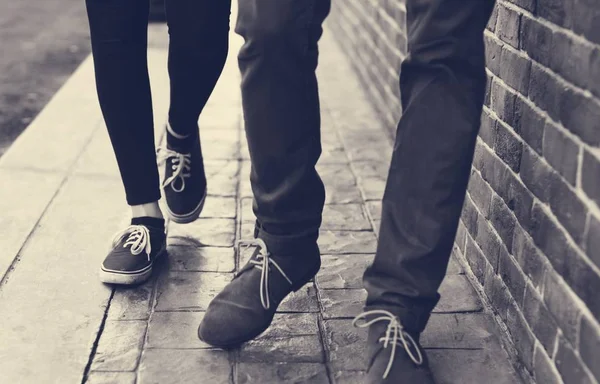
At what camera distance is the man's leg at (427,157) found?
1.65 meters

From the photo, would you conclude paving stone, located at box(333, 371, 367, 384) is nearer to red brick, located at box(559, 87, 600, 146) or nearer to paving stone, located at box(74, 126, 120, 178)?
red brick, located at box(559, 87, 600, 146)

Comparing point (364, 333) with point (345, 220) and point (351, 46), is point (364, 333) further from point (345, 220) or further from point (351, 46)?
point (351, 46)

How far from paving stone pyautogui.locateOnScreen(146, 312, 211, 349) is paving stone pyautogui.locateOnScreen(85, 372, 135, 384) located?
12 centimetres

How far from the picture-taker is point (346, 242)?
2.57 metres

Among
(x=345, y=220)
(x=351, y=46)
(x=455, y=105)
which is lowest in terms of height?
(x=351, y=46)

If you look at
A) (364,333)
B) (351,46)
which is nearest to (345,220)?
(364,333)

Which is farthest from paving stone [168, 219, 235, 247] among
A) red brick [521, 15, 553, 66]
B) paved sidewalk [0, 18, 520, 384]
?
red brick [521, 15, 553, 66]

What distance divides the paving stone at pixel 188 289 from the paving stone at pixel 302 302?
0.18 meters

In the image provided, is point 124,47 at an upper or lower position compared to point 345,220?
upper

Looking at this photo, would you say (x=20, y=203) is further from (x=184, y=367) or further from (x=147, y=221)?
(x=184, y=367)

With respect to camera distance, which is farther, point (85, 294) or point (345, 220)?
point (345, 220)

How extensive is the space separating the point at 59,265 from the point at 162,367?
62 centimetres

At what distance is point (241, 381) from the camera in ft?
6.03

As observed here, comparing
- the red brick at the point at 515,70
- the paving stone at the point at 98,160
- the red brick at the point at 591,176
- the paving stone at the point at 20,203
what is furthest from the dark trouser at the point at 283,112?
the paving stone at the point at 98,160
